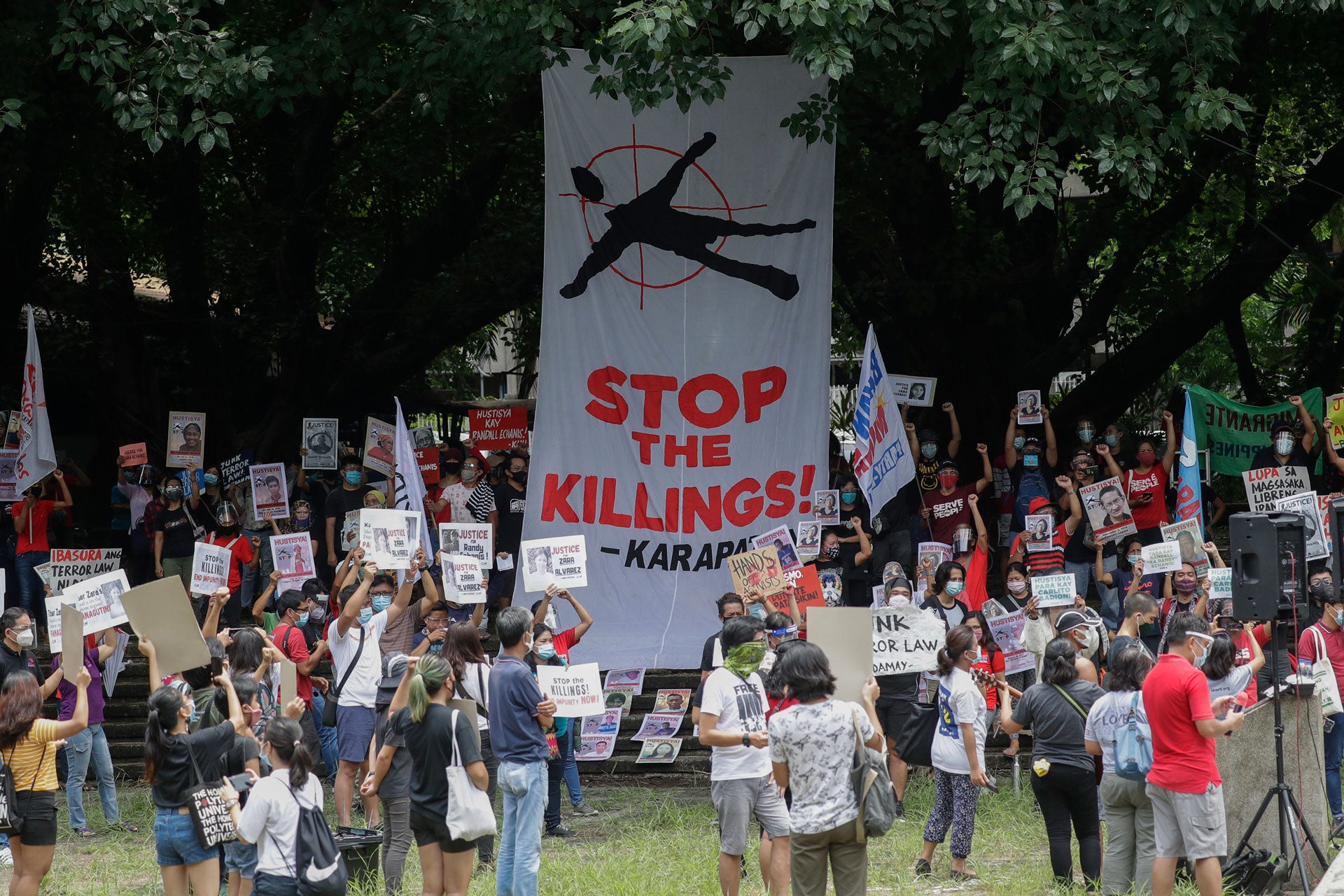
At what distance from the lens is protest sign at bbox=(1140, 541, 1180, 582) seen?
11617 mm

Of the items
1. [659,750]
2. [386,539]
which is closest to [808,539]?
[659,750]

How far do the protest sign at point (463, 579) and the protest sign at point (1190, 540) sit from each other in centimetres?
558

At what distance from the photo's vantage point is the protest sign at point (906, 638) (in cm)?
1019

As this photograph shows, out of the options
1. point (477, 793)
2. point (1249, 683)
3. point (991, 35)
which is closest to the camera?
point (477, 793)

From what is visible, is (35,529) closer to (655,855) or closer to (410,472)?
(410,472)

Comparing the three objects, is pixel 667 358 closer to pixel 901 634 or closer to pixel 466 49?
pixel 466 49

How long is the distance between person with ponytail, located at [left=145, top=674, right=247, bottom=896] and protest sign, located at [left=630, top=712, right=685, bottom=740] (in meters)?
5.29

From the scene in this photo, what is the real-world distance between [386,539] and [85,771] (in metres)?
2.82

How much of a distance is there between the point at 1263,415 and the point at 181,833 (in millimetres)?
12150

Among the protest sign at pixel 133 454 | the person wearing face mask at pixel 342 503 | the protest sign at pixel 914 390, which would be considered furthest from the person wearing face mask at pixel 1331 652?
the protest sign at pixel 133 454

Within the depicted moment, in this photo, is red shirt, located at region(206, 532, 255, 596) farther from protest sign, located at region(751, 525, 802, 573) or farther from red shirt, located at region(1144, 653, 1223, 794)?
red shirt, located at region(1144, 653, 1223, 794)

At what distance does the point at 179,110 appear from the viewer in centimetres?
1523

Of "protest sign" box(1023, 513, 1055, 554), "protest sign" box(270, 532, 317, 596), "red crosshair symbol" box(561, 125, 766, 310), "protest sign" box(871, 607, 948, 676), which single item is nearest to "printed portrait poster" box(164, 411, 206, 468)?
"protest sign" box(270, 532, 317, 596)

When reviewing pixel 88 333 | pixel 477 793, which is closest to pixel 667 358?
pixel 477 793
